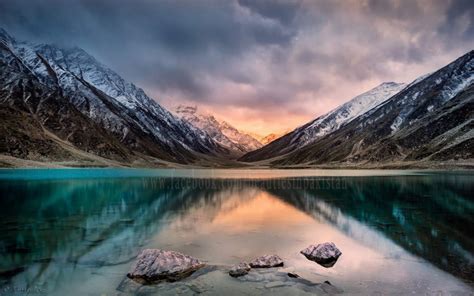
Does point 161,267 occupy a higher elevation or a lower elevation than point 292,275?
higher

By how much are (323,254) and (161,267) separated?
32.3 feet

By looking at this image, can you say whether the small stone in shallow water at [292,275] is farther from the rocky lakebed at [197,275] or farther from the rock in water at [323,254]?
the rock in water at [323,254]

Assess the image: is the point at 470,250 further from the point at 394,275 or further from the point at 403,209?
the point at 403,209

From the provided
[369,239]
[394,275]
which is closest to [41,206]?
[369,239]

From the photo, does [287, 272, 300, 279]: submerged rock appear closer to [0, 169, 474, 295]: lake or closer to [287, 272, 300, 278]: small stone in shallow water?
[287, 272, 300, 278]: small stone in shallow water

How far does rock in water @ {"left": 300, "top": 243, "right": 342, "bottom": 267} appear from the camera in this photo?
21770 millimetres

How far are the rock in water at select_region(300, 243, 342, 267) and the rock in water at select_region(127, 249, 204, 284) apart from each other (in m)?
6.83

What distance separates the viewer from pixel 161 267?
18.8m

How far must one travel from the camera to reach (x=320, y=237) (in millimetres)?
29594

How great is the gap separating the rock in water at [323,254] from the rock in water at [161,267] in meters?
6.83

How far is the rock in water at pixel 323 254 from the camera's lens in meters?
21.8

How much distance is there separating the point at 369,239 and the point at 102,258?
19.3 metres

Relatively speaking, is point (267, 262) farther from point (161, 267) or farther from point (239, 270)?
point (161, 267)

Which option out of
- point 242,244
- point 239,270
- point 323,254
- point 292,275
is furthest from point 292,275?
point 242,244
